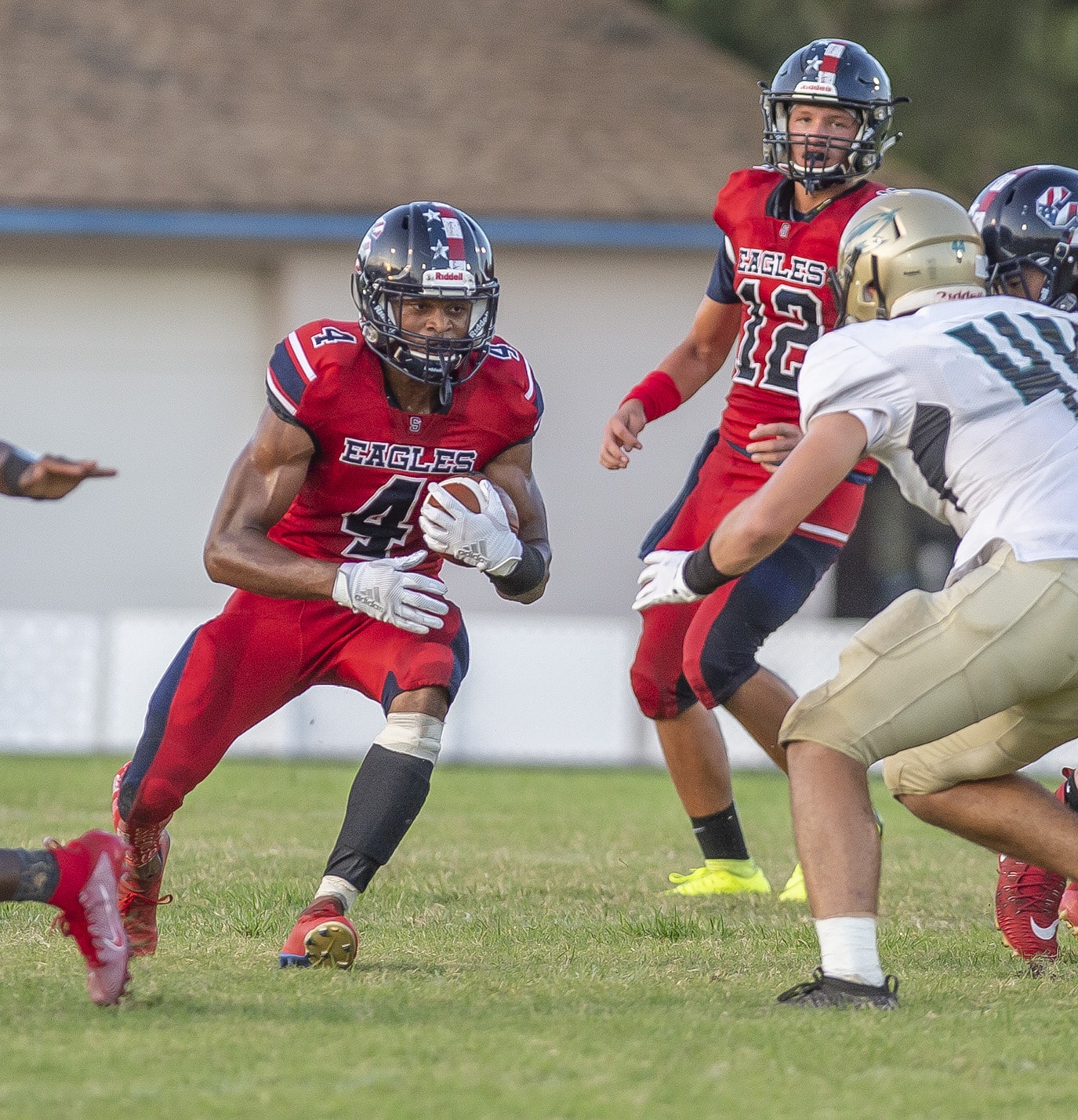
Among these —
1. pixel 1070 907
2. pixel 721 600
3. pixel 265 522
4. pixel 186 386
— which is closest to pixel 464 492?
pixel 265 522

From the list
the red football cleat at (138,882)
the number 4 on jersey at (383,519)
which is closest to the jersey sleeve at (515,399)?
the number 4 on jersey at (383,519)

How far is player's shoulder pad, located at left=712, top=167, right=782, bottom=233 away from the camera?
18.4 feet

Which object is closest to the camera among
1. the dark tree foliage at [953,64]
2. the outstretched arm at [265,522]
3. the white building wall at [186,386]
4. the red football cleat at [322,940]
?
the red football cleat at [322,940]

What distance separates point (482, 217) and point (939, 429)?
9.35 meters

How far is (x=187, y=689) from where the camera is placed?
452 cm

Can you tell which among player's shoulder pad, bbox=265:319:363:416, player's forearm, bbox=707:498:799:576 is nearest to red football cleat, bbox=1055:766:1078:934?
player's forearm, bbox=707:498:799:576

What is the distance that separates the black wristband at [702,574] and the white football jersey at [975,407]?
382 millimetres

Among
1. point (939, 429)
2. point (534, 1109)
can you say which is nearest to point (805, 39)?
point (939, 429)

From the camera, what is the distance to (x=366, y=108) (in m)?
14.1

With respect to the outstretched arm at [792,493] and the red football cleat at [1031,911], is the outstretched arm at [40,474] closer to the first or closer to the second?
the outstretched arm at [792,493]

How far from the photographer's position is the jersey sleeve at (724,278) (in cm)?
568

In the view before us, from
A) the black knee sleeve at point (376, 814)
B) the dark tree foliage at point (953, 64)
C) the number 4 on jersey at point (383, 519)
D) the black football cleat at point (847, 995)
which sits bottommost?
the dark tree foliage at point (953, 64)

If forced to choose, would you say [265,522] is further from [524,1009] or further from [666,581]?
[524,1009]

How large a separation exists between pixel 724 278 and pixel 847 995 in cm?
269
